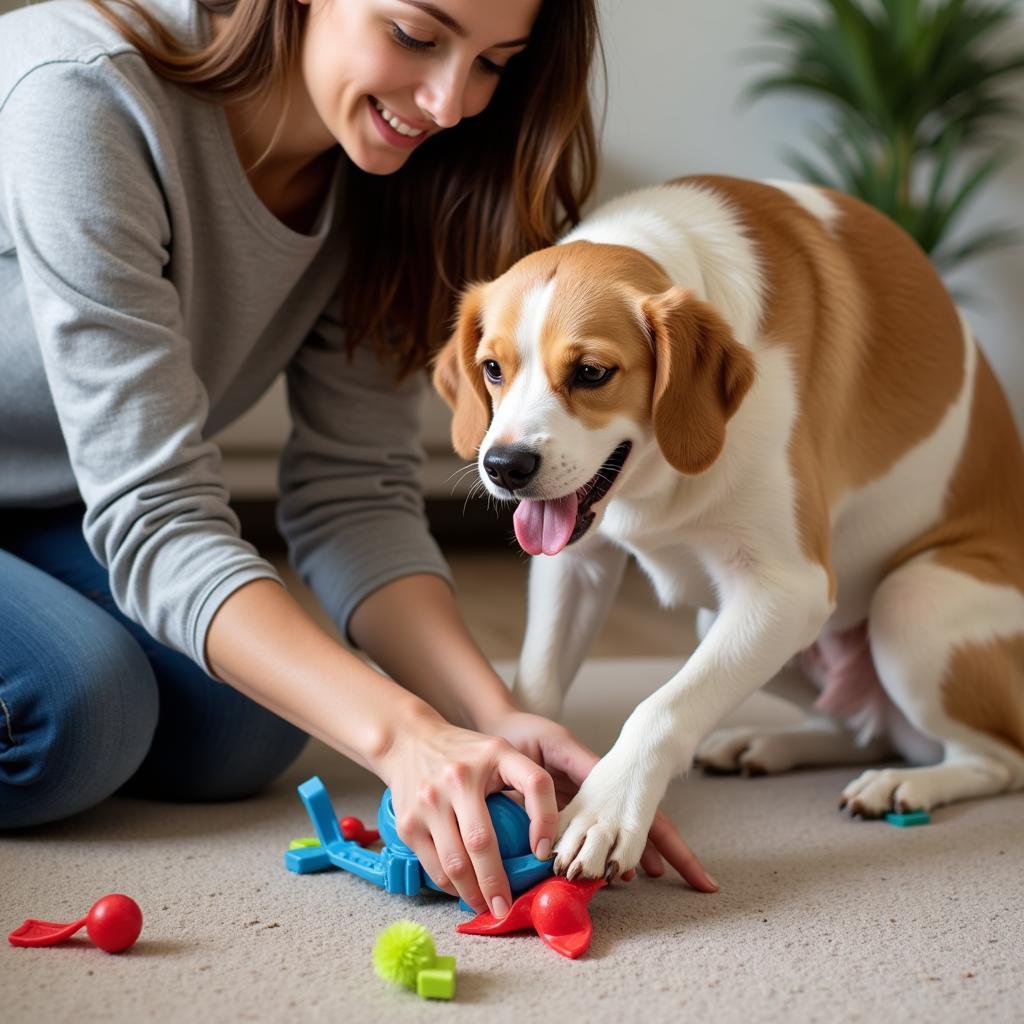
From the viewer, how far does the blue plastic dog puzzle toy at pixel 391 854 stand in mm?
1102

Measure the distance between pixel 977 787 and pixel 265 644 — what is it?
0.88 metres

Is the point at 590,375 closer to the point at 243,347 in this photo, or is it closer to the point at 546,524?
the point at 546,524

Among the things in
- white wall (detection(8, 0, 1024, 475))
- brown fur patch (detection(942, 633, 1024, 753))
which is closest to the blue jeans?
brown fur patch (detection(942, 633, 1024, 753))

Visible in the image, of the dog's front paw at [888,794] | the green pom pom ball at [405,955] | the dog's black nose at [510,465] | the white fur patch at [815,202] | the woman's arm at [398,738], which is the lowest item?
the dog's front paw at [888,794]

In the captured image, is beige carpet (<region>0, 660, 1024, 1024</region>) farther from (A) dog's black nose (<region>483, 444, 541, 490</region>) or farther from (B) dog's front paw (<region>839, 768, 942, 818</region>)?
(A) dog's black nose (<region>483, 444, 541, 490</region>)

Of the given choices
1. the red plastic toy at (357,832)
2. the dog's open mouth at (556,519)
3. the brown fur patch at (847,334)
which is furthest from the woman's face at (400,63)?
the red plastic toy at (357,832)

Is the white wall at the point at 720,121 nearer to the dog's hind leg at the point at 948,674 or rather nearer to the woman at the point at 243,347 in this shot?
the woman at the point at 243,347

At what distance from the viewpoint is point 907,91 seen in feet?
10.8

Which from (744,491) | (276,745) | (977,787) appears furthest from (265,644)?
(977,787)

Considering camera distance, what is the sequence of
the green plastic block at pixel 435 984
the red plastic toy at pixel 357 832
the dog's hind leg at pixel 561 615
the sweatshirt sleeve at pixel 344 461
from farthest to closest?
1. the sweatshirt sleeve at pixel 344 461
2. the dog's hind leg at pixel 561 615
3. the red plastic toy at pixel 357 832
4. the green plastic block at pixel 435 984

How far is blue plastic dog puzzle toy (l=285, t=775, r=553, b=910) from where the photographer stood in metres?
1.10

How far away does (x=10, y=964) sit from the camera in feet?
3.27

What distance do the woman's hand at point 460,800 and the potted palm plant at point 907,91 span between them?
2.50 meters

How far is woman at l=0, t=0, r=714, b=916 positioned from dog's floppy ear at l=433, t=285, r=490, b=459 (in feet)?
0.62
